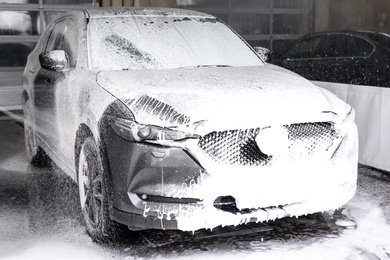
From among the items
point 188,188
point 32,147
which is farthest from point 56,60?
point 32,147

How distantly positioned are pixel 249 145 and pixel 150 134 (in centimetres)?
64

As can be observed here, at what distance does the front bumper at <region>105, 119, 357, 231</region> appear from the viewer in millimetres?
3738

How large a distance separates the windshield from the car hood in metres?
0.29

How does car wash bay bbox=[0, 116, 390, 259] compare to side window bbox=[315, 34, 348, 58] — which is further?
side window bbox=[315, 34, 348, 58]

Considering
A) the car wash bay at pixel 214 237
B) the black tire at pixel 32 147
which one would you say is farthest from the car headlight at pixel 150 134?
the black tire at pixel 32 147

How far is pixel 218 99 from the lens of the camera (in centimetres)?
403

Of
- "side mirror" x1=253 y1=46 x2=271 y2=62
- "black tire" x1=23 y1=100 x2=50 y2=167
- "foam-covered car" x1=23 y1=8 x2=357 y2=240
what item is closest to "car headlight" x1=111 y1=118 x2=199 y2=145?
"foam-covered car" x1=23 y1=8 x2=357 y2=240

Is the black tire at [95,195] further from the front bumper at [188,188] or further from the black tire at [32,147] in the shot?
the black tire at [32,147]

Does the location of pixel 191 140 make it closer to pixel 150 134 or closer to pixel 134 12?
pixel 150 134

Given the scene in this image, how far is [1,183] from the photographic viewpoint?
621cm

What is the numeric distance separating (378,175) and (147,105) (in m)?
3.15

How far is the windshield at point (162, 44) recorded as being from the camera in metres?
4.96

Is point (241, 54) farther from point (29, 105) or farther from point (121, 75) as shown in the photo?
point (29, 105)

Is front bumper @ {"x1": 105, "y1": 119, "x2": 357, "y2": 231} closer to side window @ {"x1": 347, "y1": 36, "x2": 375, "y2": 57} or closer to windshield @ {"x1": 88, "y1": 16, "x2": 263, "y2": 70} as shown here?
windshield @ {"x1": 88, "y1": 16, "x2": 263, "y2": 70}
